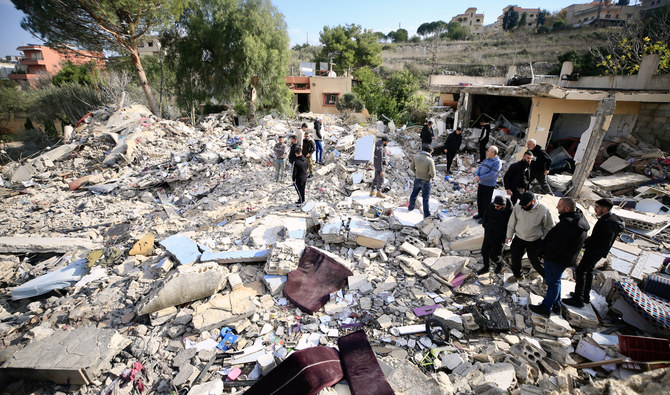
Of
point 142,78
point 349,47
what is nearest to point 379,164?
point 142,78

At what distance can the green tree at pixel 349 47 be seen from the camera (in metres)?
32.4

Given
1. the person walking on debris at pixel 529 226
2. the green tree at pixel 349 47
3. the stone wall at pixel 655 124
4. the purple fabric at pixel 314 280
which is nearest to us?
the person walking on debris at pixel 529 226

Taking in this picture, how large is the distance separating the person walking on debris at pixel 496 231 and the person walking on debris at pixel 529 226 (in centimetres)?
13

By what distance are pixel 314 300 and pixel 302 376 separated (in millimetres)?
1326

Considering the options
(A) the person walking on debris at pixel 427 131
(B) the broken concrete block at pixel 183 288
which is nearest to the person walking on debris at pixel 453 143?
(A) the person walking on debris at pixel 427 131

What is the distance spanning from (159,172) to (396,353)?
968cm

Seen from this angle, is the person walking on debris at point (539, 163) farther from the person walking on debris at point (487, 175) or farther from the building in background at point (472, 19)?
the building in background at point (472, 19)

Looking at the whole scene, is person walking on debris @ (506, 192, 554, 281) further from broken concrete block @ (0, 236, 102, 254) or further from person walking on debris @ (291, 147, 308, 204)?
broken concrete block @ (0, 236, 102, 254)

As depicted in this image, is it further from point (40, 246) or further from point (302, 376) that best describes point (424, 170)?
point (40, 246)

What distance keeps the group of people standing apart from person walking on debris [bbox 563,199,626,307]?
15.8 ft

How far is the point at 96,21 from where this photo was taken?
45.9 feet

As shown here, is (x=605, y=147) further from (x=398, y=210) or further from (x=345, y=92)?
(x=345, y=92)

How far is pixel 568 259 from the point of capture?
135 inches

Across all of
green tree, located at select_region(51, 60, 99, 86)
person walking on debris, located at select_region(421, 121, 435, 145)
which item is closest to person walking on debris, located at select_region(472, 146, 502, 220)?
person walking on debris, located at select_region(421, 121, 435, 145)
